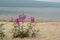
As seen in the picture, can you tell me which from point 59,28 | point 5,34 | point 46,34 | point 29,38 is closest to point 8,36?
point 5,34

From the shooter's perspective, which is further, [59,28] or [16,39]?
[59,28]

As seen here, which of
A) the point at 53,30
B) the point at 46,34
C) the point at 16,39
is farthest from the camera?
the point at 53,30

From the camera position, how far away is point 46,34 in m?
6.78

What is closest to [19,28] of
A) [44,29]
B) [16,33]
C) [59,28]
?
[16,33]

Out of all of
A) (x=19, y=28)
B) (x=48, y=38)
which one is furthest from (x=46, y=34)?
(x=19, y=28)

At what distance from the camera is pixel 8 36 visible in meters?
6.52

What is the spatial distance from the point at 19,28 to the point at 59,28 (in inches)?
69.3

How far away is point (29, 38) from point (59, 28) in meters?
1.62

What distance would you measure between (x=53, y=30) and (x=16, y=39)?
4.87 feet

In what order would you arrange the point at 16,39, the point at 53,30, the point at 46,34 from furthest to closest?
the point at 53,30
the point at 46,34
the point at 16,39

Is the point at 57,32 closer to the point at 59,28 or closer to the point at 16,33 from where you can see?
the point at 59,28

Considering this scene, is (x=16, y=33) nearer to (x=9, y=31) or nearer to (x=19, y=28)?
(x=19, y=28)

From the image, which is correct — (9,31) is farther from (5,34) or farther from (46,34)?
(46,34)

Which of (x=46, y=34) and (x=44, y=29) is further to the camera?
(x=44, y=29)
